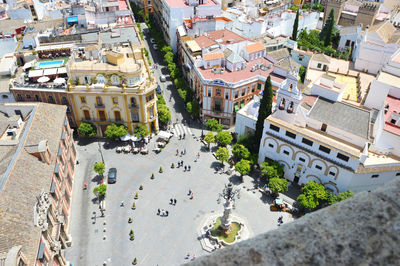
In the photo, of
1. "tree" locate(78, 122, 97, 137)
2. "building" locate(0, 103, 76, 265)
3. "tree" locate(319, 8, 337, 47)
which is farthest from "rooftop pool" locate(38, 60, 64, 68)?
"tree" locate(319, 8, 337, 47)

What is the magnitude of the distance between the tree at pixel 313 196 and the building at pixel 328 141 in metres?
2.28

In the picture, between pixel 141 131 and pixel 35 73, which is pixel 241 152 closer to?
pixel 141 131

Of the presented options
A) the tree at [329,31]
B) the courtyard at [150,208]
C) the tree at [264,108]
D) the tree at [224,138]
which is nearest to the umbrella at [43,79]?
the courtyard at [150,208]

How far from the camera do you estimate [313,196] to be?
49312 millimetres

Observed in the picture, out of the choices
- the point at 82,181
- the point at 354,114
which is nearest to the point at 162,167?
the point at 82,181

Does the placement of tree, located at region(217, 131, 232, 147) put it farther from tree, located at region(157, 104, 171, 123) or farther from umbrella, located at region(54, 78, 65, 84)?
umbrella, located at region(54, 78, 65, 84)

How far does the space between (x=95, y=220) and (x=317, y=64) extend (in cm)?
5970

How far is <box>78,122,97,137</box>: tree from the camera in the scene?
62737 mm

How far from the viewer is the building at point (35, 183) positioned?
33.3 m

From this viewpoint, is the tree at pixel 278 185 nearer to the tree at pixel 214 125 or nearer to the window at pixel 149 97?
the tree at pixel 214 125

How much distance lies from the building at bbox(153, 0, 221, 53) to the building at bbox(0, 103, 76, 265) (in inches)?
1860

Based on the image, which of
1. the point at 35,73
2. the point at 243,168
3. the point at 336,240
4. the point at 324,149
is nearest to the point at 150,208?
the point at 243,168

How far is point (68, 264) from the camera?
43.3 metres

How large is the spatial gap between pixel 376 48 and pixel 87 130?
66.4 metres
